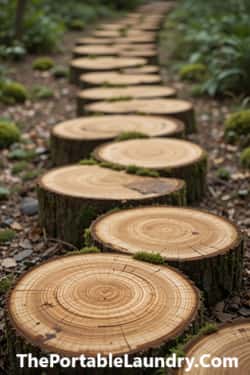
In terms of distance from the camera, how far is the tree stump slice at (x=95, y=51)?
1056 cm

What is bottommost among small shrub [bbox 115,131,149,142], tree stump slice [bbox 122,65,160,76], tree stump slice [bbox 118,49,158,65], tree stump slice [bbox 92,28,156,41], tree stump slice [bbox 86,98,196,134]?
small shrub [bbox 115,131,149,142]

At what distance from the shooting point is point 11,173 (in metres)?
5.95

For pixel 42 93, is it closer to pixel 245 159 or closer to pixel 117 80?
pixel 117 80

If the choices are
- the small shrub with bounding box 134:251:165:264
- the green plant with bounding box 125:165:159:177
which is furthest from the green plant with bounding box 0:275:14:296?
the green plant with bounding box 125:165:159:177

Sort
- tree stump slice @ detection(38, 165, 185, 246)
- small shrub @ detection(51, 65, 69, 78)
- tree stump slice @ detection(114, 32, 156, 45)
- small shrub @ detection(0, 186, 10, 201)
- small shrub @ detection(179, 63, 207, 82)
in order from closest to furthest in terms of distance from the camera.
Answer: tree stump slice @ detection(38, 165, 185, 246) < small shrub @ detection(0, 186, 10, 201) < small shrub @ detection(179, 63, 207, 82) < small shrub @ detection(51, 65, 69, 78) < tree stump slice @ detection(114, 32, 156, 45)

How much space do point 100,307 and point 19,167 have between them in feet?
11.2

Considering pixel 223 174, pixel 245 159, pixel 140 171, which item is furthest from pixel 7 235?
pixel 245 159

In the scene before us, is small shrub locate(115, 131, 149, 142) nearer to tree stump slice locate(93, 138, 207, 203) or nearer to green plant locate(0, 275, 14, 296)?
tree stump slice locate(93, 138, 207, 203)

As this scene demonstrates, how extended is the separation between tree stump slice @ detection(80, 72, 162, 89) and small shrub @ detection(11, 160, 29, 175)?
2386 mm

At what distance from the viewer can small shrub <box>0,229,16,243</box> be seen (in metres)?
4.48

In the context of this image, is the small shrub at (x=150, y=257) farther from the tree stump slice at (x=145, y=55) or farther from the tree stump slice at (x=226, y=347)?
the tree stump slice at (x=145, y=55)

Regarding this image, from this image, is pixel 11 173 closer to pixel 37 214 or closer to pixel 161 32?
pixel 37 214

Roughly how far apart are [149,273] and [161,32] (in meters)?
13.7

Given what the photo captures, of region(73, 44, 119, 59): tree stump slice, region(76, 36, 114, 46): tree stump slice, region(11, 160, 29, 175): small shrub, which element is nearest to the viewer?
region(11, 160, 29, 175): small shrub
